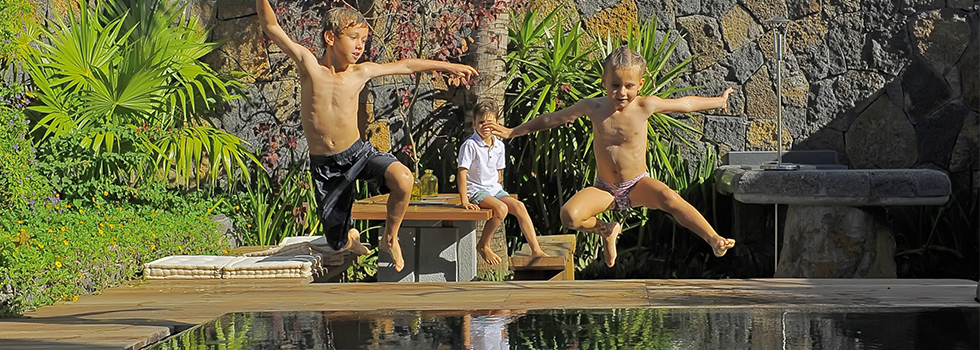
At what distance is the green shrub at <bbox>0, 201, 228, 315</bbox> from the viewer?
555 centimetres

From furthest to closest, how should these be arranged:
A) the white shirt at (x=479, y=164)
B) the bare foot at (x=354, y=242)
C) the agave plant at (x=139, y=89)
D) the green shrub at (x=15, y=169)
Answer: the agave plant at (x=139, y=89)
the white shirt at (x=479, y=164)
the green shrub at (x=15, y=169)
the bare foot at (x=354, y=242)

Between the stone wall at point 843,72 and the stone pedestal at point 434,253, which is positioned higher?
the stone wall at point 843,72

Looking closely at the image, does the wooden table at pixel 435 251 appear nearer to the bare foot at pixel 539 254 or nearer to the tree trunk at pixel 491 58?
the bare foot at pixel 539 254

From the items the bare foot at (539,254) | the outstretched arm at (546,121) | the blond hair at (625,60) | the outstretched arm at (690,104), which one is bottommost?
the bare foot at (539,254)

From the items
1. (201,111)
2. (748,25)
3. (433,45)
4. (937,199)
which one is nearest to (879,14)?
(748,25)

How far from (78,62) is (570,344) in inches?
206

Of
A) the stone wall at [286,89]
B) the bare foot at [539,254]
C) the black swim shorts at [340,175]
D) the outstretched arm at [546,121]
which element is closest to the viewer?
the black swim shorts at [340,175]

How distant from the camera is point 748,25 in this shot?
883 cm

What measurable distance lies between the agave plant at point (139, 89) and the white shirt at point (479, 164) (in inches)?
77.3

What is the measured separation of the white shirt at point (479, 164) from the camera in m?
6.96

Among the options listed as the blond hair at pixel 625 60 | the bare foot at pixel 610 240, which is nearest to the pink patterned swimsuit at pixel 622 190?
the bare foot at pixel 610 240

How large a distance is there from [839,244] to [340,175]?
139 inches

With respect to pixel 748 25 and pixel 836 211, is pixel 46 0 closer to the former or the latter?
pixel 748 25

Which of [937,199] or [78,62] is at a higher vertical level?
[78,62]
